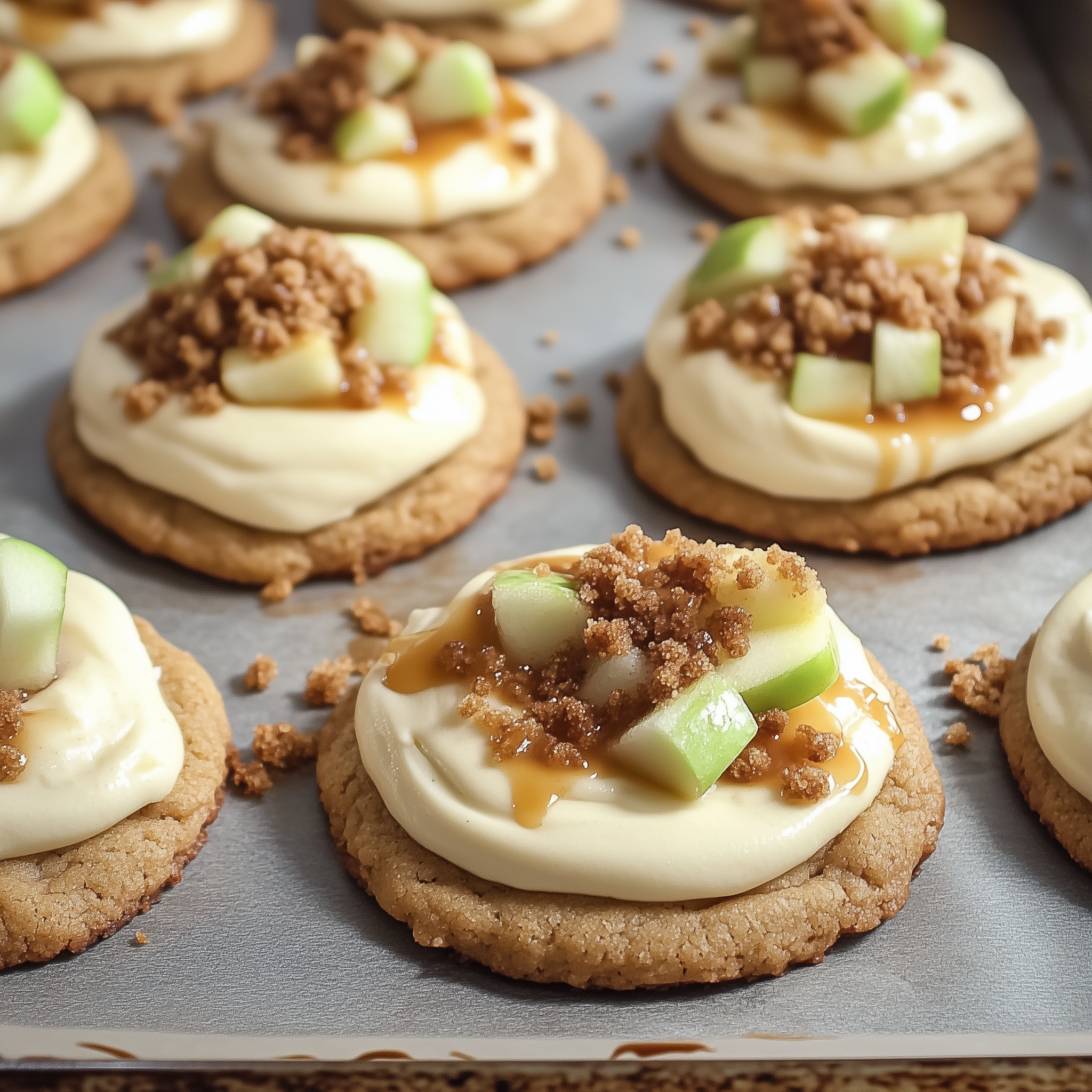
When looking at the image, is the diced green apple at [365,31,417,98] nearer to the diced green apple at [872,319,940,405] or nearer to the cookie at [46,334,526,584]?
the cookie at [46,334,526,584]

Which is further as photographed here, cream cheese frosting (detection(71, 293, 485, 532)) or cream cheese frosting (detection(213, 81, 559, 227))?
cream cheese frosting (detection(213, 81, 559, 227))

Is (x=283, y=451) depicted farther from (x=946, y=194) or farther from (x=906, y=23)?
(x=906, y=23)

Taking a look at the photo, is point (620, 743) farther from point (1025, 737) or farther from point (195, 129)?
point (195, 129)

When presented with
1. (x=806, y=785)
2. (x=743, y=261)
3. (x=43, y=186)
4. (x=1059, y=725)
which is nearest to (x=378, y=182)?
(x=43, y=186)

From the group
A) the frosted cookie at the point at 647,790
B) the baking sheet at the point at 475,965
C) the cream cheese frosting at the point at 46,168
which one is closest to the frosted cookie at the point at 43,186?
the cream cheese frosting at the point at 46,168

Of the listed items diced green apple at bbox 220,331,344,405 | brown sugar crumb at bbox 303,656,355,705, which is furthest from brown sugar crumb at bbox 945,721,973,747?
diced green apple at bbox 220,331,344,405
